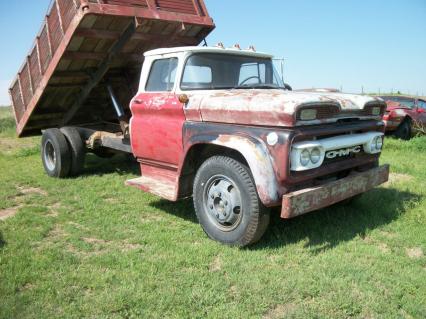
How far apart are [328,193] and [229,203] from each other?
94cm

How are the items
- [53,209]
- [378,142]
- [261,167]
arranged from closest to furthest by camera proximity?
[261,167] < [378,142] < [53,209]

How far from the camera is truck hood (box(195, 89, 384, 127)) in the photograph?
3627mm

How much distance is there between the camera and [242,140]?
3.87 m

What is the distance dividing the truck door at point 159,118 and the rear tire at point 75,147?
7.38 feet

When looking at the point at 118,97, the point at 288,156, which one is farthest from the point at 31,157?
the point at 288,156

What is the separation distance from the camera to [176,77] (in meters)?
4.84

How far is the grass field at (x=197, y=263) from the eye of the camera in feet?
10.3

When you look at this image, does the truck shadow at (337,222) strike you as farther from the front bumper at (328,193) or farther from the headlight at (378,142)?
the headlight at (378,142)

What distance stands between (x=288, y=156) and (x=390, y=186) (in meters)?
3.30

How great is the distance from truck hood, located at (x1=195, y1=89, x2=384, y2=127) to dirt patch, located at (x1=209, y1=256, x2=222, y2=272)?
130 centimetres

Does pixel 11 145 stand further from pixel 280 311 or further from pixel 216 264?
pixel 280 311

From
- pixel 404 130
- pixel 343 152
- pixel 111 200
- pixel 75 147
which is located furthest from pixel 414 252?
pixel 404 130

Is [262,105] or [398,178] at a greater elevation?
[262,105]

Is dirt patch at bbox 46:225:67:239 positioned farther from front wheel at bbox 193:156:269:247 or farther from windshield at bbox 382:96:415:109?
windshield at bbox 382:96:415:109
